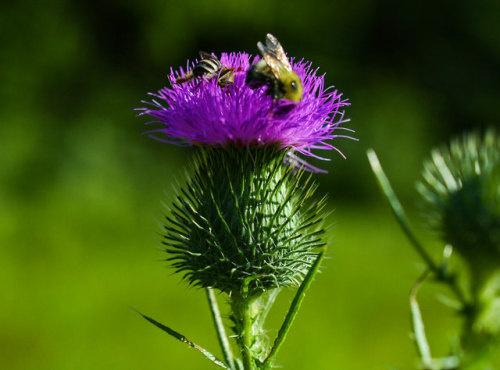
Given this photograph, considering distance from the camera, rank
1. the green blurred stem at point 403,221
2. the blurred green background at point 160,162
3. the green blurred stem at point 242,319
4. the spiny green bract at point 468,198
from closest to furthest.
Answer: the green blurred stem at point 403,221 → the spiny green bract at point 468,198 → the green blurred stem at point 242,319 → the blurred green background at point 160,162

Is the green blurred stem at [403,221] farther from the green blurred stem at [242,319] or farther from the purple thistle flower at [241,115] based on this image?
the green blurred stem at [242,319]

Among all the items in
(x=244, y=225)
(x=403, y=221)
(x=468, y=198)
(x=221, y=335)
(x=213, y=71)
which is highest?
(x=213, y=71)

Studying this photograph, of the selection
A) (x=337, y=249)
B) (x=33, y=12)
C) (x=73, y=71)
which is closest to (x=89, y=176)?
(x=73, y=71)

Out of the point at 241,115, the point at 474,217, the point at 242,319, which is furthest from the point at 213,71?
the point at 474,217

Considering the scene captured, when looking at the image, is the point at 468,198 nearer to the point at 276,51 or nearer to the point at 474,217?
the point at 474,217

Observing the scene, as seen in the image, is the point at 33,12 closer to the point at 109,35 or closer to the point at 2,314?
the point at 109,35

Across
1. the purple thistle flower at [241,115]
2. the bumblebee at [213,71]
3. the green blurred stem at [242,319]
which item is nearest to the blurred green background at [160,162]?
the green blurred stem at [242,319]
